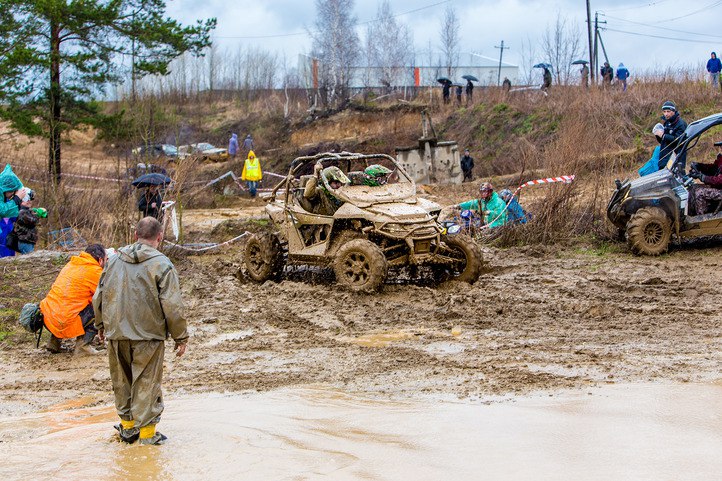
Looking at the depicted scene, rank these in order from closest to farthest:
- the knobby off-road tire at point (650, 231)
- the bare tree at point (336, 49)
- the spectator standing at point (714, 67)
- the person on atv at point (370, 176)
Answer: the person on atv at point (370, 176) < the knobby off-road tire at point (650, 231) < the spectator standing at point (714, 67) < the bare tree at point (336, 49)

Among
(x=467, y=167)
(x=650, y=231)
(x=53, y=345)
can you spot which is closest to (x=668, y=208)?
(x=650, y=231)

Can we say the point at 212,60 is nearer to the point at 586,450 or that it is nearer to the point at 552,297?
the point at 552,297

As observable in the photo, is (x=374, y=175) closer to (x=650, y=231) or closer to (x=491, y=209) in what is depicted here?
(x=491, y=209)

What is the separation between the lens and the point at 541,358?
809cm

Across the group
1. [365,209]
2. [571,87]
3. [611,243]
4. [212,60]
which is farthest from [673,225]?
[212,60]

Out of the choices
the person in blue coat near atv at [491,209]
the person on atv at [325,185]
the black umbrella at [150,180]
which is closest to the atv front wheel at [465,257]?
the person on atv at [325,185]

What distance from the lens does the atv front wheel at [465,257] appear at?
38.6 feet

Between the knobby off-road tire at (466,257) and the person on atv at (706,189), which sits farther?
the person on atv at (706,189)

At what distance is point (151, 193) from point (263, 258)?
2495mm

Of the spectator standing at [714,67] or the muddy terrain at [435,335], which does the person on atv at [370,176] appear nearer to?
the muddy terrain at [435,335]

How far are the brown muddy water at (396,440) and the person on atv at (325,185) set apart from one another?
517cm

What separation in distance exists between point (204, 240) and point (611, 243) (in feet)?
27.2

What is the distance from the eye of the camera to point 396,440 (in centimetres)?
605

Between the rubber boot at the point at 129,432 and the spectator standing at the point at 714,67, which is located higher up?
the spectator standing at the point at 714,67
